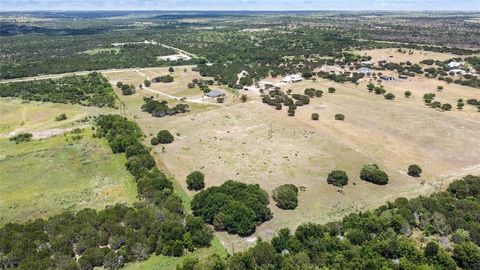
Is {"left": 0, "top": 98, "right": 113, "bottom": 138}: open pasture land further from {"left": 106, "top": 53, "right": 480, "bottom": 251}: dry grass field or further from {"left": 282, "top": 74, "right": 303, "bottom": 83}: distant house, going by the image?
{"left": 282, "top": 74, "right": 303, "bottom": 83}: distant house

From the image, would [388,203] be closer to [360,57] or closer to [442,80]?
[442,80]

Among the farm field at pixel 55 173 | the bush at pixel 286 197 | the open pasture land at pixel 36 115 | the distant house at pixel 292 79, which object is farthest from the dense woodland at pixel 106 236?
the distant house at pixel 292 79

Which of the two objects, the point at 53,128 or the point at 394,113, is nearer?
the point at 53,128

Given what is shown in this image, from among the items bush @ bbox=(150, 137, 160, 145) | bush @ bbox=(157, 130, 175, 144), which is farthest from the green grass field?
bush @ bbox=(157, 130, 175, 144)

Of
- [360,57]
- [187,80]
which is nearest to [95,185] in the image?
[187,80]

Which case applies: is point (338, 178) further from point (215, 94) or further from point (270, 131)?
point (215, 94)

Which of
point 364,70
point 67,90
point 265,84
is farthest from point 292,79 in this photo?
point 67,90

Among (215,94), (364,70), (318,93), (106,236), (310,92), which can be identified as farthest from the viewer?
(364,70)
